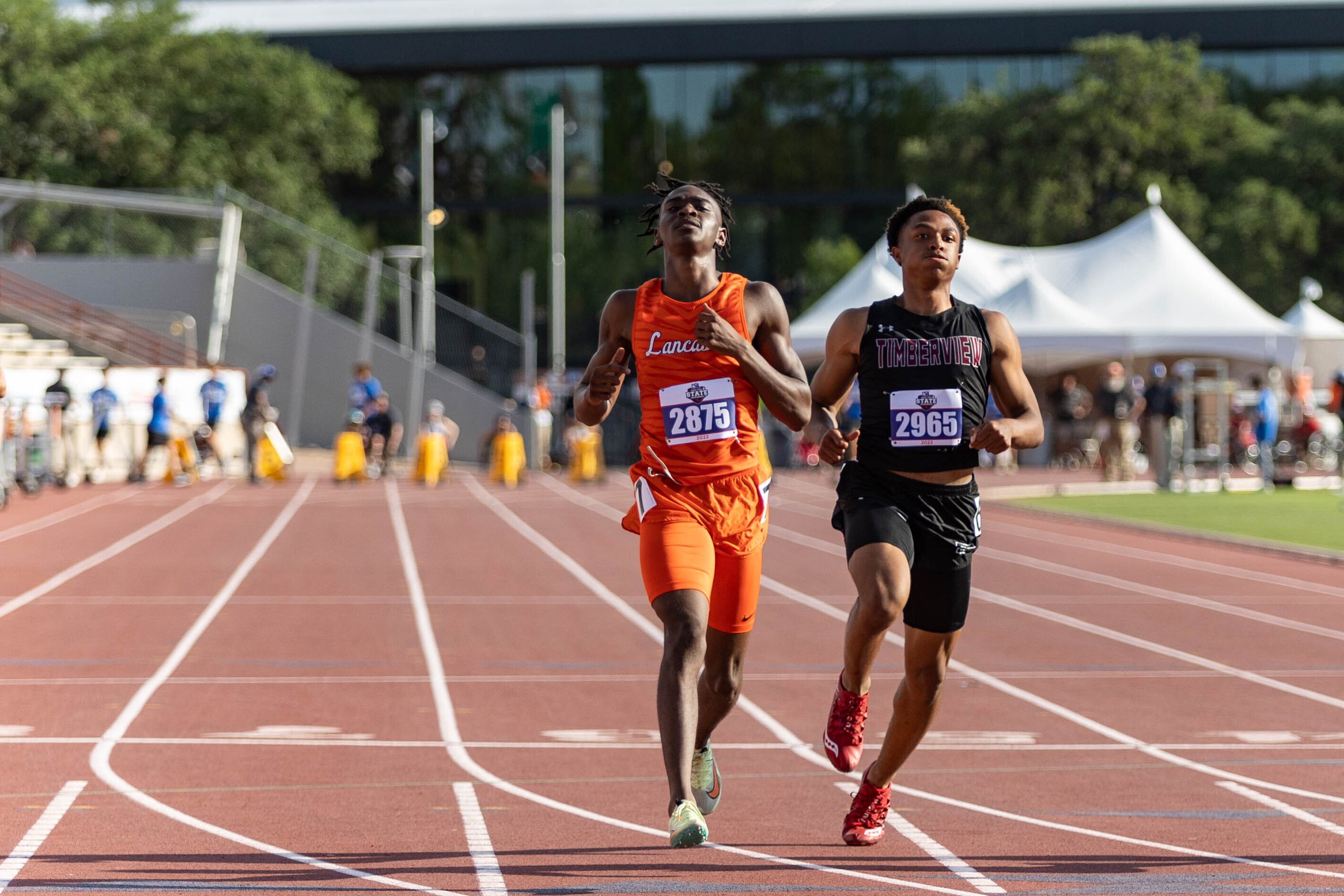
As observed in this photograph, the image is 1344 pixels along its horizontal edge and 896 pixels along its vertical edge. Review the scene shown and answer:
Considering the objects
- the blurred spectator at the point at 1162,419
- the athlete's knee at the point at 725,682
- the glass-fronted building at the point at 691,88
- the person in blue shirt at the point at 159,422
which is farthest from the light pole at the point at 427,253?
the athlete's knee at the point at 725,682

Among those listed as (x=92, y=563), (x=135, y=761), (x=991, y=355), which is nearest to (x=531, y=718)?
(x=135, y=761)

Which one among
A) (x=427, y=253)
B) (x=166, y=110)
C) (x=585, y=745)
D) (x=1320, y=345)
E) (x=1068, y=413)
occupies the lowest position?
(x=585, y=745)

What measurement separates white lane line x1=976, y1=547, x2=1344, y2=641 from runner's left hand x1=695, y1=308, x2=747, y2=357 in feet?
24.3

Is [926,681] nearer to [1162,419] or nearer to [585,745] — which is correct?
[585,745]

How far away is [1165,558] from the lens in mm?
17844

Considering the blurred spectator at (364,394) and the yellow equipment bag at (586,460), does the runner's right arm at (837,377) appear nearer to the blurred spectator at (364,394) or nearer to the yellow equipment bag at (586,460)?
the blurred spectator at (364,394)

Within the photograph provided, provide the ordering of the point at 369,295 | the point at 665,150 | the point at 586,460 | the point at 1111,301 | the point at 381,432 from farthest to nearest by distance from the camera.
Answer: the point at 665,150, the point at 369,295, the point at 1111,301, the point at 586,460, the point at 381,432

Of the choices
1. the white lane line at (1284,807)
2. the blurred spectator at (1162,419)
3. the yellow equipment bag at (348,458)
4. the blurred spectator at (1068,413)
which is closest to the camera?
the white lane line at (1284,807)

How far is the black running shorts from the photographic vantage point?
5660mm

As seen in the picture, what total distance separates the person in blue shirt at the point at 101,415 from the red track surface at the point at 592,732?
13532 mm

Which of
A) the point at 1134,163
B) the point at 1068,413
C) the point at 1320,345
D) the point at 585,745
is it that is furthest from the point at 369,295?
the point at 585,745

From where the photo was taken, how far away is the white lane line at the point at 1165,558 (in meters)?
15.2

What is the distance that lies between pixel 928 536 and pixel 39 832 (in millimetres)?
2873

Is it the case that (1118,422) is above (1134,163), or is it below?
below
